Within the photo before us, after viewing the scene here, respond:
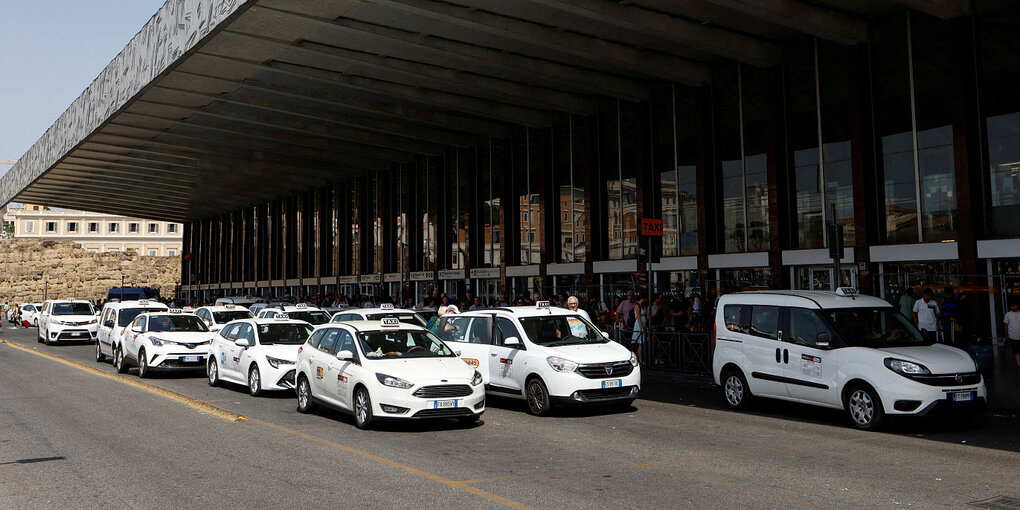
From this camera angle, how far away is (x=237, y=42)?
2333 centimetres

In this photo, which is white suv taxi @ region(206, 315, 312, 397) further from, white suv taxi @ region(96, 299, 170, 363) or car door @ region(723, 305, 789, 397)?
car door @ region(723, 305, 789, 397)

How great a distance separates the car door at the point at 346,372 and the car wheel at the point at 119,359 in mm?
10183

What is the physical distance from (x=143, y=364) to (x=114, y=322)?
5.70 meters

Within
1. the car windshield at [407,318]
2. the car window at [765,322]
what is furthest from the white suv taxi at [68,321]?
the car window at [765,322]

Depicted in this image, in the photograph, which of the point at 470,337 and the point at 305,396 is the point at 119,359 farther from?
the point at 470,337

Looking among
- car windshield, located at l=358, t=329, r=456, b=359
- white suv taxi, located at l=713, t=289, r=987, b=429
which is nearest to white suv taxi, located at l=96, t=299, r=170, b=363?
car windshield, located at l=358, t=329, r=456, b=359

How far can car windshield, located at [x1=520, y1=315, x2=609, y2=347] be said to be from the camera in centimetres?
1302

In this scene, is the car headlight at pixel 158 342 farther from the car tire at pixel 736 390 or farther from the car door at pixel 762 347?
the car door at pixel 762 347

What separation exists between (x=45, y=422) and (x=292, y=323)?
5.40 m

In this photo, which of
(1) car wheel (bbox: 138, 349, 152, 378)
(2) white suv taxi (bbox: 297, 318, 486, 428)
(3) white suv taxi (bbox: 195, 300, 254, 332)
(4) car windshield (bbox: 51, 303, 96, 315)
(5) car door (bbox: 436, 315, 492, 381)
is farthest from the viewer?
(4) car windshield (bbox: 51, 303, 96, 315)

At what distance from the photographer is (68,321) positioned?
3219cm

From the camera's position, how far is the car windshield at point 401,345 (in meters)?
11.6

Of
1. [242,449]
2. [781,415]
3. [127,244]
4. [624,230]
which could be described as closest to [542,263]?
[624,230]

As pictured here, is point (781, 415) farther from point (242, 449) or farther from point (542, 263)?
point (542, 263)
